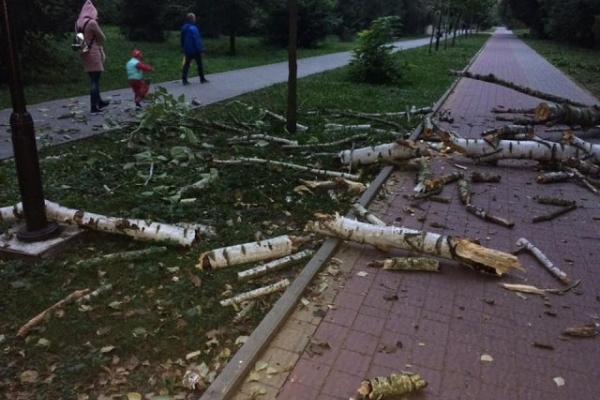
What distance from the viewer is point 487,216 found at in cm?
537

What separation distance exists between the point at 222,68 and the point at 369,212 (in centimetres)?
1437

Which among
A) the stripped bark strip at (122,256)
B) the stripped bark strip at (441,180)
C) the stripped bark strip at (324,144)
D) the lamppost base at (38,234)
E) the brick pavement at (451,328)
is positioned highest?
the stripped bark strip at (324,144)

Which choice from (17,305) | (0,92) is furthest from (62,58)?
(17,305)

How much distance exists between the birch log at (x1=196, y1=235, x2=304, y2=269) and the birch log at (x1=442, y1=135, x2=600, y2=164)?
3787 mm

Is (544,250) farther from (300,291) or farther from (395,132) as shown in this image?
(395,132)

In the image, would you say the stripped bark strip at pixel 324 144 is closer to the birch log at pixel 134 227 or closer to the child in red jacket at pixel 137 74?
the birch log at pixel 134 227

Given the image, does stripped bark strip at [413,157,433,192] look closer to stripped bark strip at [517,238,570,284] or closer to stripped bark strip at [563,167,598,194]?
stripped bark strip at [517,238,570,284]

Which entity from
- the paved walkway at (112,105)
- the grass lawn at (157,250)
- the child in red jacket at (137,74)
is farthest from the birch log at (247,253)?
the child in red jacket at (137,74)

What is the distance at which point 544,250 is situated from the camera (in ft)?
15.5

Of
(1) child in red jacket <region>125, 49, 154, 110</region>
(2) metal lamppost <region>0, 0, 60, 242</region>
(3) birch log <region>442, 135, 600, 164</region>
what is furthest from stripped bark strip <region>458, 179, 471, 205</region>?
(1) child in red jacket <region>125, 49, 154, 110</region>

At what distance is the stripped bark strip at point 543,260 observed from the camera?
416 cm

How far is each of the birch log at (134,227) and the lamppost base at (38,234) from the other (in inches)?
6.8

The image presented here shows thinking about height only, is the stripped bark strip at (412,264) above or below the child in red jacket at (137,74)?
below

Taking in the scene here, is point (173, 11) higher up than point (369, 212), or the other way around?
point (173, 11)
